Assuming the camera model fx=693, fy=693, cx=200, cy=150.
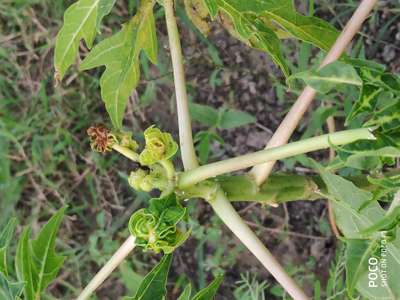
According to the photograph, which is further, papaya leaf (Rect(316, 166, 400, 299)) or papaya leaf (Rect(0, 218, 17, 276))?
papaya leaf (Rect(0, 218, 17, 276))

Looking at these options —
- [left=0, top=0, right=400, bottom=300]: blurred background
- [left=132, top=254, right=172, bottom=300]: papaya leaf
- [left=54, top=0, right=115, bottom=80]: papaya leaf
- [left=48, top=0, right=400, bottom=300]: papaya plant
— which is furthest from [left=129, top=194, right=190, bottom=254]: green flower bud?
[left=0, top=0, right=400, bottom=300]: blurred background

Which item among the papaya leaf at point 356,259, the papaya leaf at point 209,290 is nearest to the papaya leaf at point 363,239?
the papaya leaf at point 356,259

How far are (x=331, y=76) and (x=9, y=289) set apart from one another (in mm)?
603

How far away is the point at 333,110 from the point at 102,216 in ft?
2.87

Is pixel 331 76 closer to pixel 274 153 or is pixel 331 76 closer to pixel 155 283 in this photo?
pixel 274 153

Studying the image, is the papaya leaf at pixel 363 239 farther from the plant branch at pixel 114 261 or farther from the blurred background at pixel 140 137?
the blurred background at pixel 140 137

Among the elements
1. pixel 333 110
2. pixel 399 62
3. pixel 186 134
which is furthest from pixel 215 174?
pixel 399 62

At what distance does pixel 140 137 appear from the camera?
2.17m

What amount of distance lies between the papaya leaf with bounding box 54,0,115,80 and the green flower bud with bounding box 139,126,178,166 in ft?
0.95

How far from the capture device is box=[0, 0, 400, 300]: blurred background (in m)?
1.96

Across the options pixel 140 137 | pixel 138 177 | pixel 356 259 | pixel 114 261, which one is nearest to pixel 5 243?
pixel 114 261

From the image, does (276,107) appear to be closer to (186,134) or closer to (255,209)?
(255,209)

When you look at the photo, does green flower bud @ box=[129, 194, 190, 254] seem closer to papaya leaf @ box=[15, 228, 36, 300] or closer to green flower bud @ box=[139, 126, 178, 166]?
green flower bud @ box=[139, 126, 178, 166]

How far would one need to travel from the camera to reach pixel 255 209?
2.07 m
